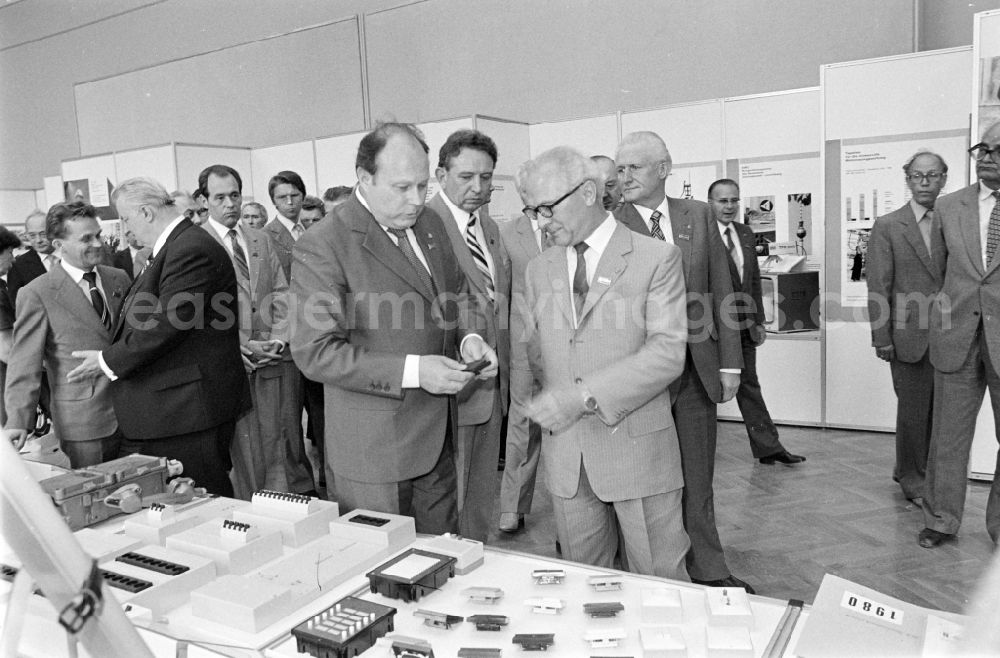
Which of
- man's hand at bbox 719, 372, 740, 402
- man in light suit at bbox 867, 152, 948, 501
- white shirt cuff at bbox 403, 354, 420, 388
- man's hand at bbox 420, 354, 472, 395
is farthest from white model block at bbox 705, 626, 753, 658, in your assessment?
man in light suit at bbox 867, 152, 948, 501

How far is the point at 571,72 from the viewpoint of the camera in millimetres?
7719

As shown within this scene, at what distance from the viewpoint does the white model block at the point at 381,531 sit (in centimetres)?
182

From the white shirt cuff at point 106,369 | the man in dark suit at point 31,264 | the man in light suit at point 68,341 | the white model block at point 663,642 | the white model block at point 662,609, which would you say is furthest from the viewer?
the man in dark suit at point 31,264

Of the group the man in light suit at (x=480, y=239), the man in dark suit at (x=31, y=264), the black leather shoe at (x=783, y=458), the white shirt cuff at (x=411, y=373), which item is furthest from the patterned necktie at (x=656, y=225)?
the man in dark suit at (x=31, y=264)

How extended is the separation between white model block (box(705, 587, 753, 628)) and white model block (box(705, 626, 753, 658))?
2cm

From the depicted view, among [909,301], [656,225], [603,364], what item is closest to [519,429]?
[656,225]

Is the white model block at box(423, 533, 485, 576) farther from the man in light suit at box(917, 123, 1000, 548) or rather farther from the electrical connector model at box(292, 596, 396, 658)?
the man in light suit at box(917, 123, 1000, 548)

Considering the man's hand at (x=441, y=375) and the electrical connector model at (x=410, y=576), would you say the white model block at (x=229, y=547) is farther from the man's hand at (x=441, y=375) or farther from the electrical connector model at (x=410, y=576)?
the man's hand at (x=441, y=375)

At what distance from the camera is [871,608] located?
53.7 inches

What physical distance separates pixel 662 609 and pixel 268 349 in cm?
331

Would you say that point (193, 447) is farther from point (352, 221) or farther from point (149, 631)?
point (149, 631)

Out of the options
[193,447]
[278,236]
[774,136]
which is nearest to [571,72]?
[774,136]

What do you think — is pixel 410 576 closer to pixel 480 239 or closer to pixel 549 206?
pixel 549 206

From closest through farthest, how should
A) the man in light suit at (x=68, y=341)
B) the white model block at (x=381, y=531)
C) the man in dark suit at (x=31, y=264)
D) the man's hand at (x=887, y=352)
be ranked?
the white model block at (x=381, y=531), the man in light suit at (x=68, y=341), the man's hand at (x=887, y=352), the man in dark suit at (x=31, y=264)
